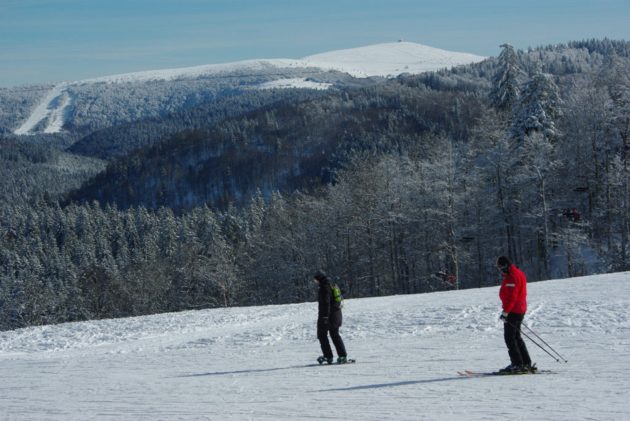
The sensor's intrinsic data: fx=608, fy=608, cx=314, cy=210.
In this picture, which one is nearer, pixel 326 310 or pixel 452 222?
pixel 326 310

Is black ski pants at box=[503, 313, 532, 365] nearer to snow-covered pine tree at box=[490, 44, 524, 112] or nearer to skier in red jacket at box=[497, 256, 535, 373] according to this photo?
skier in red jacket at box=[497, 256, 535, 373]

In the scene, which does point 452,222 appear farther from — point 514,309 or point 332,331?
point 514,309

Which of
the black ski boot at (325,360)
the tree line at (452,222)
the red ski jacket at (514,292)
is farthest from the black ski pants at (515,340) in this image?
the tree line at (452,222)

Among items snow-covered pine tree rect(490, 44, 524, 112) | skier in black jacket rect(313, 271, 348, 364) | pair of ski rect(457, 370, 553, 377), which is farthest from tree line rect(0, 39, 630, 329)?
pair of ski rect(457, 370, 553, 377)

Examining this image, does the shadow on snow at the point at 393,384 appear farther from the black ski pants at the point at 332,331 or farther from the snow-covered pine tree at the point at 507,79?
the snow-covered pine tree at the point at 507,79

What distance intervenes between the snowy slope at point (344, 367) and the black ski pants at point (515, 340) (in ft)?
1.32

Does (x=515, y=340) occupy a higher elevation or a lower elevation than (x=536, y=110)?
lower

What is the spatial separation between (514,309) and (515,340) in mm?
571

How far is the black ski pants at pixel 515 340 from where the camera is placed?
10.7m

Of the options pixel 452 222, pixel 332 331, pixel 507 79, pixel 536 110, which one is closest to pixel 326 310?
pixel 332 331

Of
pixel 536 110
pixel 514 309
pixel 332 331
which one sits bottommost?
pixel 332 331

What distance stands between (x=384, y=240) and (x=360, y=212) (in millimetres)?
3313

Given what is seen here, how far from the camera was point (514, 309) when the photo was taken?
1068cm

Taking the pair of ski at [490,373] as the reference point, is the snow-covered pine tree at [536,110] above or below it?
above
